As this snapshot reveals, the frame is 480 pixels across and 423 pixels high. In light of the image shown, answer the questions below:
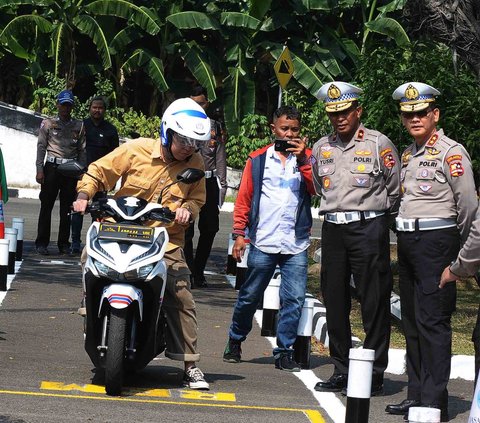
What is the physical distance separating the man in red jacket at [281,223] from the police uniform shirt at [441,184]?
4.70ft

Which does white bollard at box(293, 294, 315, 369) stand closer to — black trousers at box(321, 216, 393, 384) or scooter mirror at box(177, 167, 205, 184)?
black trousers at box(321, 216, 393, 384)

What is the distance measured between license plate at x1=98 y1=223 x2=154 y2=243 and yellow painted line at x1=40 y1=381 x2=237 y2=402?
974 millimetres

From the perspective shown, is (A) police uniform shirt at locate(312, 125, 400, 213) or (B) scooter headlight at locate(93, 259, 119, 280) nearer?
(B) scooter headlight at locate(93, 259, 119, 280)

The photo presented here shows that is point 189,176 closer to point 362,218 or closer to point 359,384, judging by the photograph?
point 362,218

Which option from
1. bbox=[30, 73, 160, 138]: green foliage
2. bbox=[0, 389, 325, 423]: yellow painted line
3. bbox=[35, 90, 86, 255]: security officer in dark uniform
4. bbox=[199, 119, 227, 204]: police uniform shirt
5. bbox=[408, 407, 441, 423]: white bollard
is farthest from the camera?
bbox=[30, 73, 160, 138]: green foliage

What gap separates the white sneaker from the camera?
27.4 feet

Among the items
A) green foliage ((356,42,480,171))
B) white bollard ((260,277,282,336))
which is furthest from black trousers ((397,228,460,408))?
green foliage ((356,42,480,171))

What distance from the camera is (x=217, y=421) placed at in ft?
24.0

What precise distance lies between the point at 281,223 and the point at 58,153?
23.2ft

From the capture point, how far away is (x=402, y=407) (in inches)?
315

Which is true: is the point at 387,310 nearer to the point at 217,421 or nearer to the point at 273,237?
the point at 273,237

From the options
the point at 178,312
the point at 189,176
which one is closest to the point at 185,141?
the point at 189,176

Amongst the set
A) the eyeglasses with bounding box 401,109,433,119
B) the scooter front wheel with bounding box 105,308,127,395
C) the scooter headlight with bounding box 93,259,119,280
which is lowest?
the scooter front wheel with bounding box 105,308,127,395

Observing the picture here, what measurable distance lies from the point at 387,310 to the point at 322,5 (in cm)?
1902
